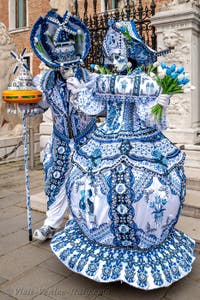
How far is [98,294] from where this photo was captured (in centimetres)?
287

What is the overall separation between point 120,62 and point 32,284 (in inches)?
78.7

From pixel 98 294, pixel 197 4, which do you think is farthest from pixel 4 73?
pixel 98 294

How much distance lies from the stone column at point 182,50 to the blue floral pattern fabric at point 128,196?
2903mm

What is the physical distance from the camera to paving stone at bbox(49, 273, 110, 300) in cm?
285

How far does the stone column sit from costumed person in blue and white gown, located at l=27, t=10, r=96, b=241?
2507 millimetres

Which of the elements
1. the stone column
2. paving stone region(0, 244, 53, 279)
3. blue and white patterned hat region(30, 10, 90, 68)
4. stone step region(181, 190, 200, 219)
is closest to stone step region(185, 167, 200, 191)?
stone step region(181, 190, 200, 219)

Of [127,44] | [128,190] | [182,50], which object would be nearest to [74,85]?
[127,44]

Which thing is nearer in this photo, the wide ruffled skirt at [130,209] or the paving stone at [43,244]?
the wide ruffled skirt at [130,209]

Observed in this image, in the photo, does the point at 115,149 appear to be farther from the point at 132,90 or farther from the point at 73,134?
the point at 73,134

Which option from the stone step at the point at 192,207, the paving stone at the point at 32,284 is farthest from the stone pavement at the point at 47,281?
the stone step at the point at 192,207

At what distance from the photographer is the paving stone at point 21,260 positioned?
329 cm

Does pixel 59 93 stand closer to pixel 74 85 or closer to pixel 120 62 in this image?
pixel 74 85

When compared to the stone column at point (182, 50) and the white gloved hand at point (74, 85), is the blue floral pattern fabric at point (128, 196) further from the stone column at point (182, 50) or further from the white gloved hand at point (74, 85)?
the stone column at point (182, 50)

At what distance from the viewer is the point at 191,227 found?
390 centimetres
